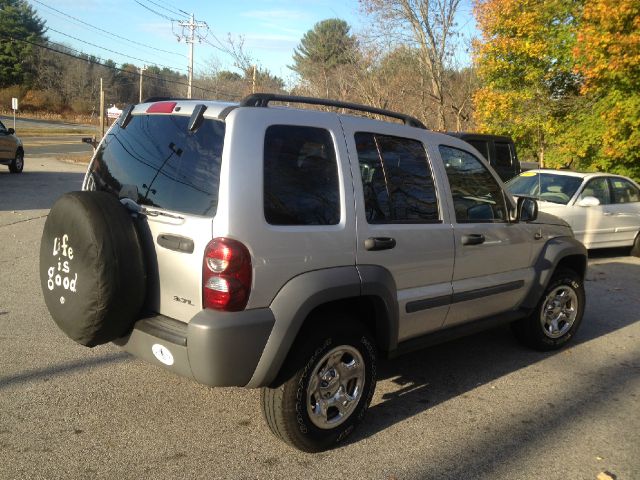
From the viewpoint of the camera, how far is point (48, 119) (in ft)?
236

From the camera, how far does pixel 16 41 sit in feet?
238

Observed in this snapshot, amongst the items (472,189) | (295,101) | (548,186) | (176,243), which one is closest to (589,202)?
(548,186)

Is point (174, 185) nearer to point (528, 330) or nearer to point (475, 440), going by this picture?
point (475, 440)

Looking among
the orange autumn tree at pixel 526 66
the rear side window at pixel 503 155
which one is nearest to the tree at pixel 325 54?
the orange autumn tree at pixel 526 66

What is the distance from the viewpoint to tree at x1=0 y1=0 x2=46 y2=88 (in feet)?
232

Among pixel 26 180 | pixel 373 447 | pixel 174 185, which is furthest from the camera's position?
pixel 26 180

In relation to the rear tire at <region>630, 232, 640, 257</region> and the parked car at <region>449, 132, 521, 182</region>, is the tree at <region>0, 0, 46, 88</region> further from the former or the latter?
the rear tire at <region>630, 232, 640, 257</region>

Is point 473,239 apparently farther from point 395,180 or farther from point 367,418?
point 367,418

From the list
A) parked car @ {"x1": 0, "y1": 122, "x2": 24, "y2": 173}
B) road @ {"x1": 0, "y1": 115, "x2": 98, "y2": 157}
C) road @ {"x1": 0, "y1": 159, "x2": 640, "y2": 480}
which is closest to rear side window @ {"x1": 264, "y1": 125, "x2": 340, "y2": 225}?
road @ {"x1": 0, "y1": 159, "x2": 640, "y2": 480}

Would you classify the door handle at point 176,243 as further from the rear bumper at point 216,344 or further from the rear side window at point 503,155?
the rear side window at point 503,155

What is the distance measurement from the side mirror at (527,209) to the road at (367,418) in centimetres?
128

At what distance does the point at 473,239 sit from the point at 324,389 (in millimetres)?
1569

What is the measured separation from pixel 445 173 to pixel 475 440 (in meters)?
1.78

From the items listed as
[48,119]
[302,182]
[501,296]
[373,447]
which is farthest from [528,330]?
[48,119]
